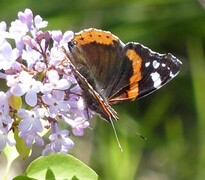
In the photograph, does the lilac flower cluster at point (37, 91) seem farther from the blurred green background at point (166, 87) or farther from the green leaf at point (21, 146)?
the blurred green background at point (166, 87)

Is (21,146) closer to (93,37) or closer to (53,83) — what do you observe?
(53,83)

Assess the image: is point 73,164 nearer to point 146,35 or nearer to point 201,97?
point 201,97

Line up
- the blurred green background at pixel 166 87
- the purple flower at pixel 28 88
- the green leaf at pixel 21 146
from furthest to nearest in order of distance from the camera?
the blurred green background at pixel 166 87 → the green leaf at pixel 21 146 → the purple flower at pixel 28 88

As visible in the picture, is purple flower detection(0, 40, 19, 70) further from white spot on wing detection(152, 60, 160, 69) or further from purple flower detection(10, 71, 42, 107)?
white spot on wing detection(152, 60, 160, 69)

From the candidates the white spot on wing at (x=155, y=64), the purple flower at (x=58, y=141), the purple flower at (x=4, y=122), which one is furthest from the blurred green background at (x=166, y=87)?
the purple flower at (x=4, y=122)

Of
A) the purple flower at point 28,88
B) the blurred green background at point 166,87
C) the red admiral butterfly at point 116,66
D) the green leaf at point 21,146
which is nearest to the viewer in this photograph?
the purple flower at point 28,88

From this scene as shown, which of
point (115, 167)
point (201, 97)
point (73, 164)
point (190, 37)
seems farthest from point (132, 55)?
point (190, 37)
